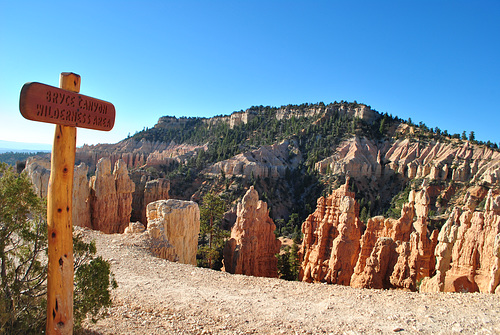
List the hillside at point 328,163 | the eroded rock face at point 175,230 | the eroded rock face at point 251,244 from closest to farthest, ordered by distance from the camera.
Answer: the eroded rock face at point 175,230 < the eroded rock face at point 251,244 < the hillside at point 328,163

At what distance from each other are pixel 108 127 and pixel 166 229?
8.85 metres

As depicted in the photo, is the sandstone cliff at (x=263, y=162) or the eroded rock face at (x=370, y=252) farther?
the sandstone cliff at (x=263, y=162)

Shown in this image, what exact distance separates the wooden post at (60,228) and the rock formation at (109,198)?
69.2 ft

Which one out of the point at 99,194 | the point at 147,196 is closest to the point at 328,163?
the point at 147,196

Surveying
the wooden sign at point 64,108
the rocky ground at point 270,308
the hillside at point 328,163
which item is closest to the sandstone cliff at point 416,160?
the hillside at point 328,163

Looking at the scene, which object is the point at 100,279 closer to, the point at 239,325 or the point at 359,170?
the point at 239,325

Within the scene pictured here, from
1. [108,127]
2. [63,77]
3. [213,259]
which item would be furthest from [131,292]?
[213,259]

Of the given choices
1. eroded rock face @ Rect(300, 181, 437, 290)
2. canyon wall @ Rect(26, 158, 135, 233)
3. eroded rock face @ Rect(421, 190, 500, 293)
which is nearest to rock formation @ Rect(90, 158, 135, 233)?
canyon wall @ Rect(26, 158, 135, 233)

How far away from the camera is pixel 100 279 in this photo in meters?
4.97

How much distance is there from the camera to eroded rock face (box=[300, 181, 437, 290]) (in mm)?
18344

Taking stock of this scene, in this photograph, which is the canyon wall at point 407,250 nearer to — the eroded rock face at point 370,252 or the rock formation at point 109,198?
the eroded rock face at point 370,252

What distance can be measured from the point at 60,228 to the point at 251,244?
1808cm

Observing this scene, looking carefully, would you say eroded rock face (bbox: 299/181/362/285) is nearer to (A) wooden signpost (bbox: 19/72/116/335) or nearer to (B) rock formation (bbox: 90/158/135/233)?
(B) rock formation (bbox: 90/158/135/233)

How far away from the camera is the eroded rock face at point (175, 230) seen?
12242 millimetres
